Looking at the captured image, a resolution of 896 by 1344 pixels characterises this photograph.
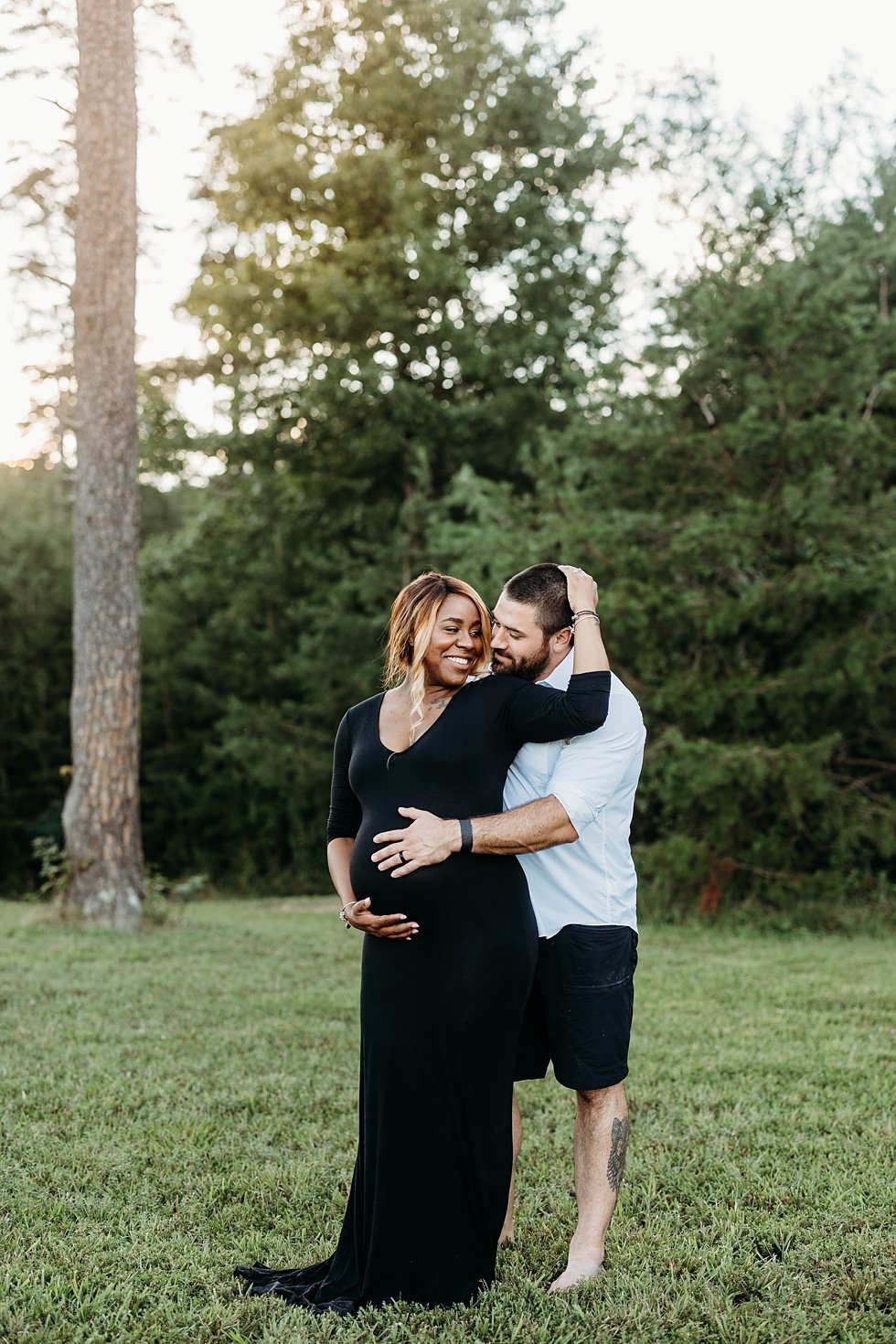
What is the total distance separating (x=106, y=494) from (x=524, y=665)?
7694 mm

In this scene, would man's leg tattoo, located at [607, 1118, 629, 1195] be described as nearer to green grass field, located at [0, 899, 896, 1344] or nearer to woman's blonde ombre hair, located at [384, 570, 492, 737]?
green grass field, located at [0, 899, 896, 1344]

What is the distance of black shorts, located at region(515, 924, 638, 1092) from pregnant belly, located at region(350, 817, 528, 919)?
27 cm

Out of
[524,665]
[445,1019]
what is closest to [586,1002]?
[445,1019]

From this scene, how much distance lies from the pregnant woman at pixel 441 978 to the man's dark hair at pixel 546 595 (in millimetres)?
148

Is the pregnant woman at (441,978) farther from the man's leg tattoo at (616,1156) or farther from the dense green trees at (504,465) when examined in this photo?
the dense green trees at (504,465)

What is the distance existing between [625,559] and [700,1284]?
8.53 m

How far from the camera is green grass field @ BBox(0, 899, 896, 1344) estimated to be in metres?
3.12

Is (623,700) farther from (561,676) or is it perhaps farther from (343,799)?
(343,799)

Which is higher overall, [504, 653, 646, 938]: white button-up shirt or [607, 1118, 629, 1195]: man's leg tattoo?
[504, 653, 646, 938]: white button-up shirt

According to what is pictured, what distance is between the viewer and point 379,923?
313 centimetres

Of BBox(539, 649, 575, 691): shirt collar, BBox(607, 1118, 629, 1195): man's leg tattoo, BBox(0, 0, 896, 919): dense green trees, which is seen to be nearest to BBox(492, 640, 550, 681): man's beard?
BBox(539, 649, 575, 691): shirt collar

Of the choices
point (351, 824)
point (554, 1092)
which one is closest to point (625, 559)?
point (554, 1092)

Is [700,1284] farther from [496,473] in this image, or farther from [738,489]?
[496,473]

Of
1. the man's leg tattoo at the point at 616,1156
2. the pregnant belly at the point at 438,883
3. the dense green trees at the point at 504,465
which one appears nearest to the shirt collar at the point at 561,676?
the pregnant belly at the point at 438,883
